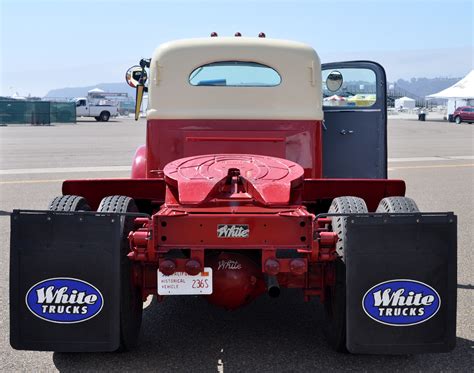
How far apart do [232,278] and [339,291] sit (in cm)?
68

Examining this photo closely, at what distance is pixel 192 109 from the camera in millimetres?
5758

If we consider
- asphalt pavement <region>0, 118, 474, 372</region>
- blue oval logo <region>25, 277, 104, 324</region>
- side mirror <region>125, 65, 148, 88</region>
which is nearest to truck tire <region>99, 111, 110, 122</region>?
asphalt pavement <region>0, 118, 474, 372</region>

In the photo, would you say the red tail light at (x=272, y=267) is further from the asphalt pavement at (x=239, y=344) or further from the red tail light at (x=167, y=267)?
the asphalt pavement at (x=239, y=344)

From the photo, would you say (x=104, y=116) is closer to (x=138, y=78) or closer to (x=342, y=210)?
(x=138, y=78)

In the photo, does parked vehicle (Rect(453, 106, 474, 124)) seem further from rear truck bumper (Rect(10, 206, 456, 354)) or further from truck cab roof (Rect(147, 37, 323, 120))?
rear truck bumper (Rect(10, 206, 456, 354))

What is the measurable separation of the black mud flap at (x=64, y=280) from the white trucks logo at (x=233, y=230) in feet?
2.03

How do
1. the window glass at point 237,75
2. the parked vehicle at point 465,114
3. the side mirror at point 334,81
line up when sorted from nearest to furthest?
1. the window glass at point 237,75
2. the side mirror at point 334,81
3. the parked vehicle at point 465,114

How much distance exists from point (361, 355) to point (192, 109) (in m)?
2.58

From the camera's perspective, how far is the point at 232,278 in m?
4.17

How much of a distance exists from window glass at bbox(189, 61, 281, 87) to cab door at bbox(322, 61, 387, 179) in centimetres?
129

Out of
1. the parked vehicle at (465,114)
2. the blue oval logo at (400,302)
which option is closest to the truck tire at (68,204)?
the blue oval logo at (400,302)

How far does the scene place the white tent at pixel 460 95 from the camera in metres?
56.9

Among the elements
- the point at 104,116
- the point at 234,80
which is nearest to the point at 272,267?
the point at 234,80

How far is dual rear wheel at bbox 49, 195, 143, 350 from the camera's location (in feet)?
13.4
